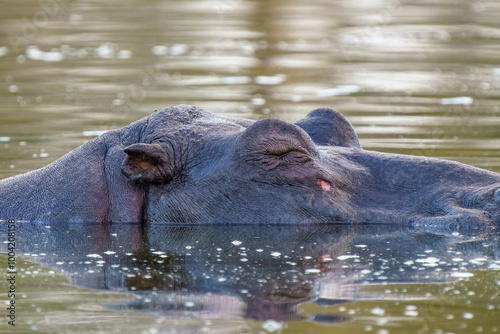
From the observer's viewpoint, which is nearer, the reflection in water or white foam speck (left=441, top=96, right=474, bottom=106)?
the reflection in water

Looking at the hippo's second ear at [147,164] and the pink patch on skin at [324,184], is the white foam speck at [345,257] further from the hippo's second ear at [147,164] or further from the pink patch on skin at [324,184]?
the hippo's second ear at [147,164]

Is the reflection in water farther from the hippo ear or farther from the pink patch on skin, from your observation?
the hippo ear

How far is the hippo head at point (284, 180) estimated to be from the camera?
755cm

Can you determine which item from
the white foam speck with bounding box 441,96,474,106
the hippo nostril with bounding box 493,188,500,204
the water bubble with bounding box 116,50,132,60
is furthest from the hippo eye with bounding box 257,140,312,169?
the water bubble with bounding box 116,50,132,60

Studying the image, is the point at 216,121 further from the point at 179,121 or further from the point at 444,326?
the point at 444,326

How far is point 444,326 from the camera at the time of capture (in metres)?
5.52

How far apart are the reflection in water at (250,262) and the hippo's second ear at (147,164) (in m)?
0.41

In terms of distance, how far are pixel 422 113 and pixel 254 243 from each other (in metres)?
7.17

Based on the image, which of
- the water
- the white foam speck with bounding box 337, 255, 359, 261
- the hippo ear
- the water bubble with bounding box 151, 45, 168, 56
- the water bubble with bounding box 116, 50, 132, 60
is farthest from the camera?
the water bubble with bounding box 151, 45, 168, 56

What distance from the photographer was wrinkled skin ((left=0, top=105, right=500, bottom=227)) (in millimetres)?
7562

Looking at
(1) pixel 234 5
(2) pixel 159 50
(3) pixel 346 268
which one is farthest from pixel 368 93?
(1) pixel 234 5

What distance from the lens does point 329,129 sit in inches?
326

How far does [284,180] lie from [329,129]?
79cm

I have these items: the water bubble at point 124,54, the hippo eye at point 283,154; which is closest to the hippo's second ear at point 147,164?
the hippo eye at point 283,154
